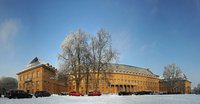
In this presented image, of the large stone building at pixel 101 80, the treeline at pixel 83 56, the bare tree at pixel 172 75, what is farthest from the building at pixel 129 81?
the treeline at pixel 83 56

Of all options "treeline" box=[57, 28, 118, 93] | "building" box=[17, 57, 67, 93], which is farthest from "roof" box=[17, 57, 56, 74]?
"treeline" box=[57, 28, 118, 93]

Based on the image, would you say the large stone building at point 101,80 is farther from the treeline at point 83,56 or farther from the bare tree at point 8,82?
the bare tree at point 8,82

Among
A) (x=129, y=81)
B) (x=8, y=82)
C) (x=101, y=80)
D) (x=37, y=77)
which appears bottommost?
(x=129, y=81)

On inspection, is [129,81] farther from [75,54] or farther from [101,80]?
[75,54]

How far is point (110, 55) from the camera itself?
205 feet

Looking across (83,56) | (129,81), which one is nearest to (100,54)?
(83,56)

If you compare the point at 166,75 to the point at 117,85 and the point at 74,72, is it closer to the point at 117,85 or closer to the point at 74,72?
the point at 117,85

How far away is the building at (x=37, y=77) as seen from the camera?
87.8 meters

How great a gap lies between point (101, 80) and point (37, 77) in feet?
101

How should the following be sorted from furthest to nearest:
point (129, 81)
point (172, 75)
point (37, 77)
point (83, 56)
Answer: point (129, 81), point (172, 75), point (37, 77), point (83, 56)

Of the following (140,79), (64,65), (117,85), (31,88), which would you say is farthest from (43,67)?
(140,79)

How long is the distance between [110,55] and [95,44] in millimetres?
4582

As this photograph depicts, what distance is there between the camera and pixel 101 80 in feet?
221

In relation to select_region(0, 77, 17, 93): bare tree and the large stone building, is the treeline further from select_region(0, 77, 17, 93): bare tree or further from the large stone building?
select_region(0, 77, 17, 93): bare tree
